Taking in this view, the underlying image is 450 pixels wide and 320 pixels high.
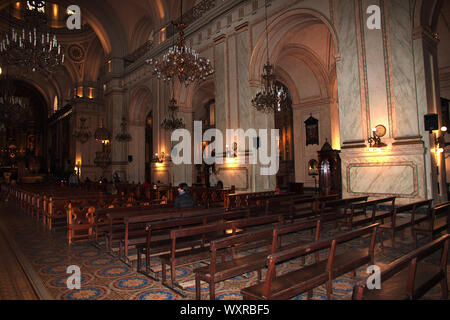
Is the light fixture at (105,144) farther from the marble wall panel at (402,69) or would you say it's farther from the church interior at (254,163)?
the marble wall panel at (402,69)

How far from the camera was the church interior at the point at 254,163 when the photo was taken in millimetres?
3045

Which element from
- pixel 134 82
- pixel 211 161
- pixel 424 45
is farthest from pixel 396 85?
pixel 134 82

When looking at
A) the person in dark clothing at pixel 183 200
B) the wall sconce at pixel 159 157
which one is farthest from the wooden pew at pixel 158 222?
the wall sconce at pixel 159 157

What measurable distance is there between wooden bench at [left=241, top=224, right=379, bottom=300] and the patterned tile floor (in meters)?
0.34

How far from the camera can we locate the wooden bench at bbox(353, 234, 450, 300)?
1834 mm

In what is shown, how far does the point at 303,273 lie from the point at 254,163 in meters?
8.46

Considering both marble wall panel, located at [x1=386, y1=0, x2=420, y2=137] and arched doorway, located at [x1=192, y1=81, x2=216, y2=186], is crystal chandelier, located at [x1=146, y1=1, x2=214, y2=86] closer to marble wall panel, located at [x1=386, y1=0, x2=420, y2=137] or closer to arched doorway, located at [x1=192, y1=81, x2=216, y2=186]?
marble wall panel, located at [x1=386, y1=0, x2=420, y2=137]

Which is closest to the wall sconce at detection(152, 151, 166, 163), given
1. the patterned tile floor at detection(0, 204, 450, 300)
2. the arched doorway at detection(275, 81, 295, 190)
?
the arched doorway at detection(275, 81, 295, 190)

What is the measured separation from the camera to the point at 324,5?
29.0 ft

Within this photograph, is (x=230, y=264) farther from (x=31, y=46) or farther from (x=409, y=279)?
(x=31, y=46)

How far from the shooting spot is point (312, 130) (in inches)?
611

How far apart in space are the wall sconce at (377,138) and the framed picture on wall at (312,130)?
7794mm

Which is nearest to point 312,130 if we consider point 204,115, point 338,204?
point 204,115
